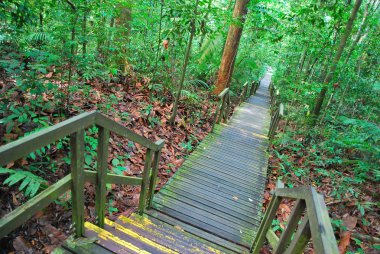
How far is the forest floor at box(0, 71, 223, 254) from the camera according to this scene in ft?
9.09

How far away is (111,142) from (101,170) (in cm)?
256

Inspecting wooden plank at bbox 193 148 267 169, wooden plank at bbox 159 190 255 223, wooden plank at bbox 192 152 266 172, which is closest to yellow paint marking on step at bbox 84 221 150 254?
wooden plank at bbox 159 190 255 223

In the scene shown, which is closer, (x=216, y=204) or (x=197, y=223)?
(x=197, y=223)

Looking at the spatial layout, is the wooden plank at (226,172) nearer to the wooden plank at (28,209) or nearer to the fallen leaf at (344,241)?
the fallen leaf at (344,241)

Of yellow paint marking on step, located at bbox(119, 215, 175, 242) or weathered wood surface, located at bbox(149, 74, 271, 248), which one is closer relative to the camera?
yellow paint marking on step, located at bbox(119, 215, 175, 242)

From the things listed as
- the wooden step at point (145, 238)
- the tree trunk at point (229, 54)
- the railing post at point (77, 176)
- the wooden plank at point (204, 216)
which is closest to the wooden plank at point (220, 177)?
the wooden plank at point (204, 216)

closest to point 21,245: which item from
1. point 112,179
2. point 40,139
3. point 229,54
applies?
point 112,179

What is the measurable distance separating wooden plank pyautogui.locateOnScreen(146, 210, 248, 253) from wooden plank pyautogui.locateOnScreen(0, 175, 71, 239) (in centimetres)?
190

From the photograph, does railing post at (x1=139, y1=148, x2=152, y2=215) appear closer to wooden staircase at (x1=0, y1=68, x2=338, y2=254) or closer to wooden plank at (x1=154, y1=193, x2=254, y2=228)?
wooden staircase at (x1=0, y1=68, x2=338, y2=254)

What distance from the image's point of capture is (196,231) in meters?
3.50

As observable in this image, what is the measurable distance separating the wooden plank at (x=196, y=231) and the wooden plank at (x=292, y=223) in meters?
1.16

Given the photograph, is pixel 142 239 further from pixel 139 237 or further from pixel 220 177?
pixel 220 177

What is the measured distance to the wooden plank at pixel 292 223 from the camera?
2047 millimetres

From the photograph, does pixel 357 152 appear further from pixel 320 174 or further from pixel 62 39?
pixel 62 39
